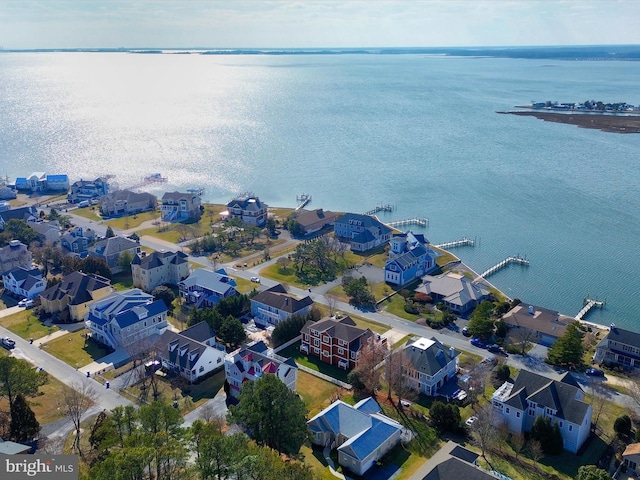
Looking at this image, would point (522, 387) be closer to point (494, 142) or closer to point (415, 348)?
point (415, 348)

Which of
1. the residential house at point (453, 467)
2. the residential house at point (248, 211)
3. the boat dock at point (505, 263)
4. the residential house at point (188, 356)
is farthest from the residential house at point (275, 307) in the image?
the residential house at point (248, 211)

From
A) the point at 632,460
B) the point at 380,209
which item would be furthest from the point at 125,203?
the point at 632,460

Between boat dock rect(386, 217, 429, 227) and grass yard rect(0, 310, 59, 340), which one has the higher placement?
boat dock rect(386, 217, 429, 227)

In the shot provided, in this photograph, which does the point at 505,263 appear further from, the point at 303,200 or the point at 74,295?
the point at 74,295

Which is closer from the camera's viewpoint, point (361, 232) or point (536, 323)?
point (536, 323)

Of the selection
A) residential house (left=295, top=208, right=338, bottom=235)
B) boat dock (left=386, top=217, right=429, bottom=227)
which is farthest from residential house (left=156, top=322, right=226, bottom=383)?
boat dock (left=386, top=217, right=429, bottom=227)

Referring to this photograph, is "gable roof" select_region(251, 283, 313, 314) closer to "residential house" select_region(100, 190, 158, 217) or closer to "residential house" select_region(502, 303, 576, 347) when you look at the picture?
"residential house" select_region(502, 303, 576, 347)
